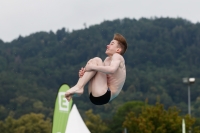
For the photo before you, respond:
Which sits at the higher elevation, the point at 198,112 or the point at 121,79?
the point at 198,112

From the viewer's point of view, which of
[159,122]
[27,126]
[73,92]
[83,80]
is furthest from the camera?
[27,126]

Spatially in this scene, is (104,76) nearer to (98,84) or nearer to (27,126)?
(98,84)

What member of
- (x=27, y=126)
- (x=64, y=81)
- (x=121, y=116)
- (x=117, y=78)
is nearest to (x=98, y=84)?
(x=117, y=78)

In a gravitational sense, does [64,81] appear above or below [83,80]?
above

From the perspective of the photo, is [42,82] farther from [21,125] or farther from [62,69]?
[21,125]

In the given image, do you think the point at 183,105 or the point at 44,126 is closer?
the point at 44,126

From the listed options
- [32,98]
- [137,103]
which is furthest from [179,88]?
[137,103]

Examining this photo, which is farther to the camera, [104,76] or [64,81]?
[64,81]

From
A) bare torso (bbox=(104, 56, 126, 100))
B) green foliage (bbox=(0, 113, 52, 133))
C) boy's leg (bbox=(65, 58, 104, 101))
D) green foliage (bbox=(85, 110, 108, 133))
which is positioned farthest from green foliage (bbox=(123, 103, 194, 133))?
green foliage (bbox=(85, 110, 108, 133))

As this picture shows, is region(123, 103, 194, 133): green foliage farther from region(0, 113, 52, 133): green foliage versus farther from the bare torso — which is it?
region(0, 113, 52, 133): green foliage

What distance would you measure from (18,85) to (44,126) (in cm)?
5417

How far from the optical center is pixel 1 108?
147 metres

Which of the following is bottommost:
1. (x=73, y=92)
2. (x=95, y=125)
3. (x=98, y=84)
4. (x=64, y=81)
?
(x=73, y=92)

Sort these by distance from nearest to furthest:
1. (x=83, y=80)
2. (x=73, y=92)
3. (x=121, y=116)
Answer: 1. (x=73, y=92)
2. (x=83, y=80)
3. (x=121, y=116)
